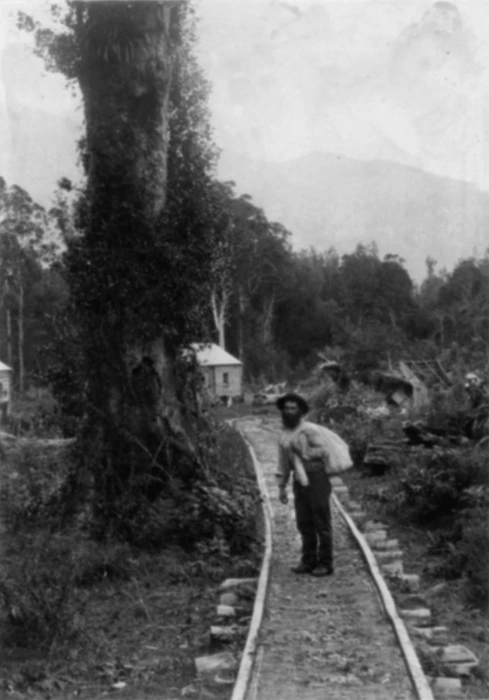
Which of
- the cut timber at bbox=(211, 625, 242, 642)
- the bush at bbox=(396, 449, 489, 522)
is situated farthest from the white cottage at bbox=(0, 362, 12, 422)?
the cut timber at bbox=(211, 625, 242, 642)

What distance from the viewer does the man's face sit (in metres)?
10.2

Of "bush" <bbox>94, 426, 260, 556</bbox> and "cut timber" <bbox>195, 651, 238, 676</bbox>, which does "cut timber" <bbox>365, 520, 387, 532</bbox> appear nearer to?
"bush" <bbox>94, 426, 260, 556</bbox>

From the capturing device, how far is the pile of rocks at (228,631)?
711 centimetres

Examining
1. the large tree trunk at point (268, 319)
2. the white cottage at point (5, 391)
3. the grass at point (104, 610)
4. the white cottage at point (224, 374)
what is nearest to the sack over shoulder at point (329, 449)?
the grass at point (104, 610)

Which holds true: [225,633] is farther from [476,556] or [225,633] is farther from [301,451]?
[476,556]

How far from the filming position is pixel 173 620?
9383mm

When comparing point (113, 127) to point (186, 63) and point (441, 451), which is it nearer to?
point (186, 63)

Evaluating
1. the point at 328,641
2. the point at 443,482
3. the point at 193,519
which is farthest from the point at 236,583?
the point at 443,482

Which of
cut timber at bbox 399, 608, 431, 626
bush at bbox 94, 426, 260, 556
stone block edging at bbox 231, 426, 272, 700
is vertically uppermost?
bush at bbox 94, 426, 260, 556

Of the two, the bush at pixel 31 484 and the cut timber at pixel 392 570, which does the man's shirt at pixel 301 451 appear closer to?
the cut timber at pixel 392 570

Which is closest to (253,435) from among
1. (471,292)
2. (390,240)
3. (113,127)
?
(113,127)

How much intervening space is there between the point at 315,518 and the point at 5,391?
31.9 meters

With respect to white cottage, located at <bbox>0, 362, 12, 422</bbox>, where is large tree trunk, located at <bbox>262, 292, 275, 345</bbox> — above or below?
above

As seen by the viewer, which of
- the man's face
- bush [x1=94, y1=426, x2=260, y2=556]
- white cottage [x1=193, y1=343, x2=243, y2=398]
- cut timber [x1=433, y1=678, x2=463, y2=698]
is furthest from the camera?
white cottage [x1=193, y1=343, x2=243, y2=398]
